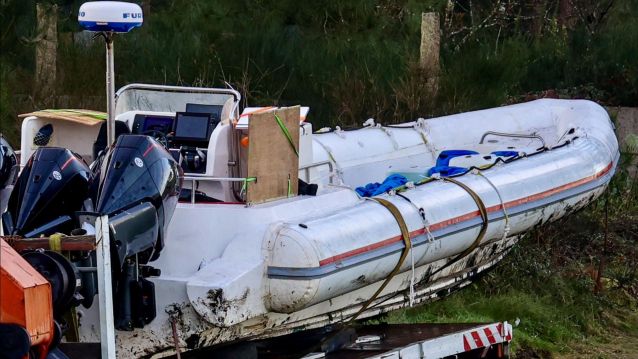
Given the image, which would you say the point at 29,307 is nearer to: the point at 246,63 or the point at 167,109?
the point at 167,109

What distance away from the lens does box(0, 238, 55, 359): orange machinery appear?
405 centimetres

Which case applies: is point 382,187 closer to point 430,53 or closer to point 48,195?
point 48,195

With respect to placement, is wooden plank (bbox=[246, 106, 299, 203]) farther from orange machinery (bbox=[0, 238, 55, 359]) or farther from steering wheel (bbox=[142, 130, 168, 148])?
orange machinery (bbox=[0, 238, 55, 359])

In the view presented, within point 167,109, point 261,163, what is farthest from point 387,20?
point 261,163

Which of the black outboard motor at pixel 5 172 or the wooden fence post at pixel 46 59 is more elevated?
the black outboard motor at pixel 5 172

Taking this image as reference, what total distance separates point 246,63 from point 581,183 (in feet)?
15.9

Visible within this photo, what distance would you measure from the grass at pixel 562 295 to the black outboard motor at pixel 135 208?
11.1 ft

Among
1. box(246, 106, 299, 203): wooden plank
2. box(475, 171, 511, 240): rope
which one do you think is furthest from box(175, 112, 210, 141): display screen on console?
box(475, 171, 511, 240): rope

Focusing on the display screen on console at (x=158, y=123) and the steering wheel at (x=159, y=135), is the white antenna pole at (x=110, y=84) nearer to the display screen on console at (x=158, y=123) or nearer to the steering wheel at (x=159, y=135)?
the steering wheel at (x=159, y=135)

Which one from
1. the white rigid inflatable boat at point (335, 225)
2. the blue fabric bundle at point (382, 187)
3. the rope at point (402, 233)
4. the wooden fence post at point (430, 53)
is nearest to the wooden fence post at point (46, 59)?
the white rigid inflatable boat at point (335, 225)

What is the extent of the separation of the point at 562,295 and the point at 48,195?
5949mm

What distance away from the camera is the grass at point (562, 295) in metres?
9.90

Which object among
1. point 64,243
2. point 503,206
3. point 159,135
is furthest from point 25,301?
point 503,206

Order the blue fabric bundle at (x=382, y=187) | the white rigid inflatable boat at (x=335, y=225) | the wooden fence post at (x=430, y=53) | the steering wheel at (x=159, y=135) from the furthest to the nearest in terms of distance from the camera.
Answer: the wooden fence post at (x=430, y=53) → the blue fabric bundle at (x=382, y=187) → the steering wheel at (x=159, y=135) → the white rigid inflatable boat at (x=335, y=225)
